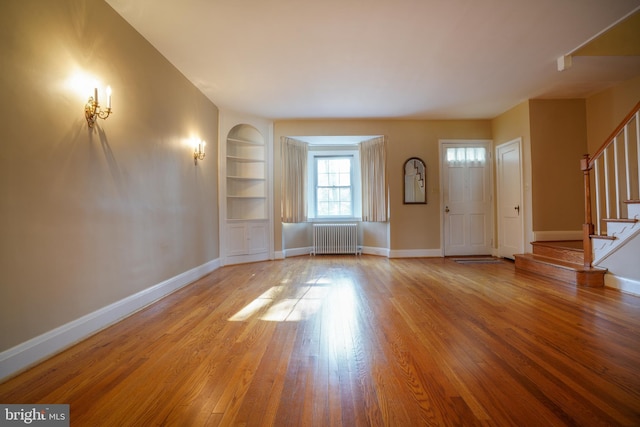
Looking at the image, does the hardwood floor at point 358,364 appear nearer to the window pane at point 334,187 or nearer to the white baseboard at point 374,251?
the white baseboard at point 374,251

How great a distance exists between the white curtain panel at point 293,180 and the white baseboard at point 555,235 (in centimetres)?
429

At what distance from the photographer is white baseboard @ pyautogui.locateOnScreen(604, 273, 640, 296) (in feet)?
10.8

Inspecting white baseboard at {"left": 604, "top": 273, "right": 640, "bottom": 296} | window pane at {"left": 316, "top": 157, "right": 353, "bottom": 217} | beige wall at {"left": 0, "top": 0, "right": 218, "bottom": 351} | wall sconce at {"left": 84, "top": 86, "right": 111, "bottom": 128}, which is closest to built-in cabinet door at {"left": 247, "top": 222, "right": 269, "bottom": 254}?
window pane at {"left": 316, "top": 157, "right": 353, "bottom": 217}

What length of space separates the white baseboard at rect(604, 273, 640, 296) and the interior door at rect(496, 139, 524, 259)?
1712 millimetres

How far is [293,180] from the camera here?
6262mm

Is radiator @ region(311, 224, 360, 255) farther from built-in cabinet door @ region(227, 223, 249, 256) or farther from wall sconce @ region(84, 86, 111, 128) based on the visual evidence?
wall sconce @ region(84, 86, 111, 128)

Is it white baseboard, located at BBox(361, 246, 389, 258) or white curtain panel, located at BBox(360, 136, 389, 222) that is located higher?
white curtain panel, located at BBox(360, 136, 389, 222)

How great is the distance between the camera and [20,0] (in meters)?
1.85

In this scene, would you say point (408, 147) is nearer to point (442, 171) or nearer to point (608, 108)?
point (442, 171)

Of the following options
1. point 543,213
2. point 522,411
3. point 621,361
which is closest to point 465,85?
point 543,213

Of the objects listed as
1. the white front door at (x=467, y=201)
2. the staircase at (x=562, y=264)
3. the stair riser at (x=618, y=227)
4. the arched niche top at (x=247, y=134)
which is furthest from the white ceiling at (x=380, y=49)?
the staircase at (x=562, y=264)

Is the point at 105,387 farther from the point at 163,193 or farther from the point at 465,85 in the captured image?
the point at 465,85

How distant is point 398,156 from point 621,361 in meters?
4.88

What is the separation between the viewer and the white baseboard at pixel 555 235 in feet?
16.6
